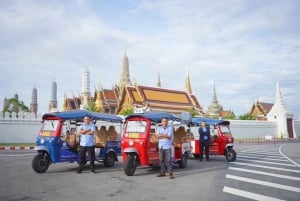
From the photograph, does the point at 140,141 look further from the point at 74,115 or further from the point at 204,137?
the point at 204,137

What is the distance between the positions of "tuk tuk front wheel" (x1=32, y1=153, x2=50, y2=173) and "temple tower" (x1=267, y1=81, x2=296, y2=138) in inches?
1833

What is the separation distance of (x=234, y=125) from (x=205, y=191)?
130 ft

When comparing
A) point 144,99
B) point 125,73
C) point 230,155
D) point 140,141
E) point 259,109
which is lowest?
point 230,155

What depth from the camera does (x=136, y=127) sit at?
1024 cm

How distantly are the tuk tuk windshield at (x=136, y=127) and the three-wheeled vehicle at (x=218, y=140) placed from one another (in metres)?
5.10

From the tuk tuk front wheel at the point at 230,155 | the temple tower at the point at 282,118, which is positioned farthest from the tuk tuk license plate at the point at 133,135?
the temple tower at the point at 282,118

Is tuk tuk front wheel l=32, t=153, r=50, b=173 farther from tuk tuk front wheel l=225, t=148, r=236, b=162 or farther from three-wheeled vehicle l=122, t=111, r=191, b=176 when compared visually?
tuk tuk front wheel l=225, t=148, r=236, b=162

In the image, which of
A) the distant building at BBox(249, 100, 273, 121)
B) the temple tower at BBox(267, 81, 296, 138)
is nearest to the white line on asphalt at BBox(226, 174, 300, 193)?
the temple tower at BBox(267, 81, 296, 138)

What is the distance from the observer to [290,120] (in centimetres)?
5159

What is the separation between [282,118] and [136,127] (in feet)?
152

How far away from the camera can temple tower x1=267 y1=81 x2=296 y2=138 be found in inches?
1987

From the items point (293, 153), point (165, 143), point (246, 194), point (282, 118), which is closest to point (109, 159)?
point (165, 143)

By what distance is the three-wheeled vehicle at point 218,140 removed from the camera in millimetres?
14297

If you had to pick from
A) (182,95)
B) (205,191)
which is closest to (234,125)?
(182,95)
